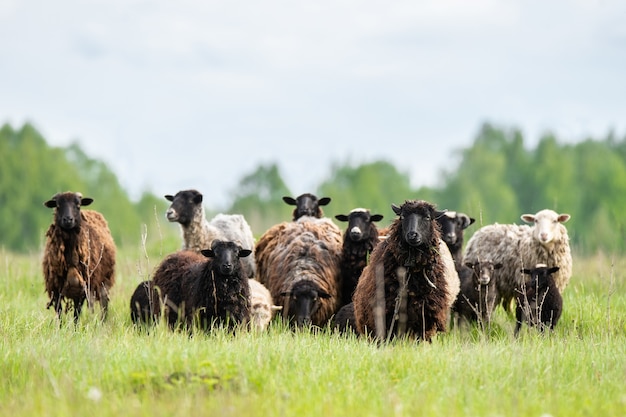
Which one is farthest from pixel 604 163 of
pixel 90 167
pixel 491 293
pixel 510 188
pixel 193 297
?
pixel 193 297

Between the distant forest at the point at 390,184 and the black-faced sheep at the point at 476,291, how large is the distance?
102 feet

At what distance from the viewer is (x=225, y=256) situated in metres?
9.72

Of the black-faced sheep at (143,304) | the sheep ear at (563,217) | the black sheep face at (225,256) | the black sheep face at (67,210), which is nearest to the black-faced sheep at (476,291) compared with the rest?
the sheep ear at (563,217)

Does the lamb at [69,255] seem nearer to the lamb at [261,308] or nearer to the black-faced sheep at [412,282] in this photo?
the lamb at [261,308]

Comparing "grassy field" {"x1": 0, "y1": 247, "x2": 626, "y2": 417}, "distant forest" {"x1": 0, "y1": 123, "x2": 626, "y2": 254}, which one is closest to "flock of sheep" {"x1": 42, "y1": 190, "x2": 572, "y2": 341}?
"grassy field" {"x1": 0, "y1": 247, "x2": 626, "y2": 417}

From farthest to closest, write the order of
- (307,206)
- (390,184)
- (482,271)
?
(390,184), (307,206), (482,271)

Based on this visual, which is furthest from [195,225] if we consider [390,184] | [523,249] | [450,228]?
[390,184]

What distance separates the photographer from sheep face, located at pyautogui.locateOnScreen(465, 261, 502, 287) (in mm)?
11633

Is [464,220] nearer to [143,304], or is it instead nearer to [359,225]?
[359,225]

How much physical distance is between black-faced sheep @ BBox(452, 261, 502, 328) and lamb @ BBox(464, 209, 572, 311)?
15.4 inches

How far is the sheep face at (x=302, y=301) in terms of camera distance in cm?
1109

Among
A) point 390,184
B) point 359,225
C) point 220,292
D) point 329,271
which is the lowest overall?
point 220,292

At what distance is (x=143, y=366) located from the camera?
665 cm

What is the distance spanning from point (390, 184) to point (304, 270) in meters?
49.3
